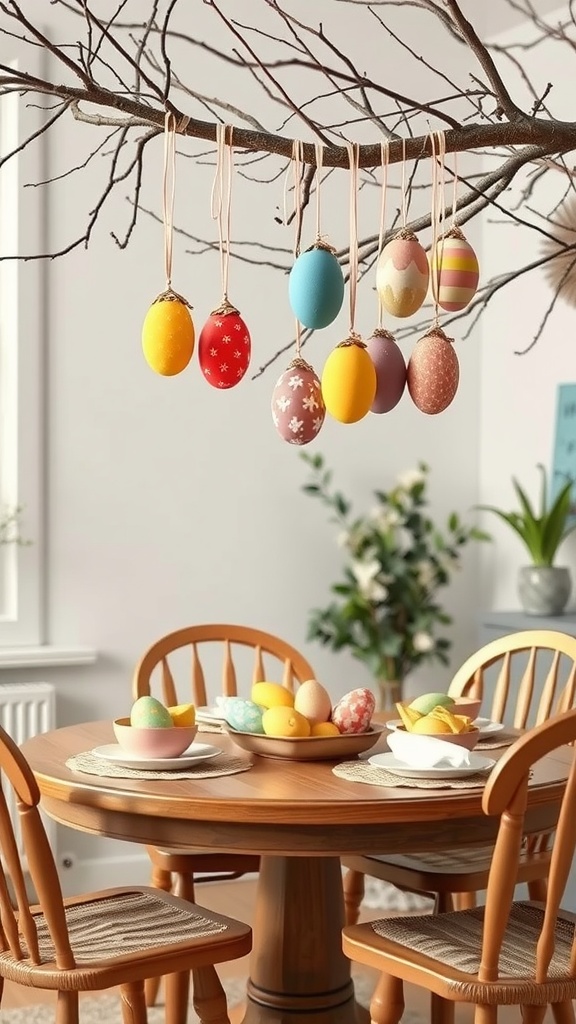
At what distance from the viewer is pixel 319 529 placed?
4328 mm

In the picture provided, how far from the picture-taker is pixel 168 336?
1967mm

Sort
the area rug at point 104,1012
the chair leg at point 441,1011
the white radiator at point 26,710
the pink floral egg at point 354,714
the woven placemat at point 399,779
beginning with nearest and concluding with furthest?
the woven placemat at point 399,779 → the pink floral egg at point 354,714 → the chair leg at point 441,1011 → the area rug at point 104,1012 → the white radiator at point 26,710

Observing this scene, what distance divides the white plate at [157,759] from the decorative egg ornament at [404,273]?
33.2 inches

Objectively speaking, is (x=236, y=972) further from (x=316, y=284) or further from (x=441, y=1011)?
(x=316, y=284)

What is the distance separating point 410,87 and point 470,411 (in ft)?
3.68

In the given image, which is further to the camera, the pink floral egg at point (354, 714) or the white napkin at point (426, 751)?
the pink floral egg at point (354, 714)

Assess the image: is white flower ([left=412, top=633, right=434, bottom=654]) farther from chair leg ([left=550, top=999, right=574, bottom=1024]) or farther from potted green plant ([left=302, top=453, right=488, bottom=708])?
chair leg ([left=550, top=999, right=574, bottom=1024])

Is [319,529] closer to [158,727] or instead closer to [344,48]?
[344,48]

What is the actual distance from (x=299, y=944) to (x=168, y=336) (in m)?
1.26

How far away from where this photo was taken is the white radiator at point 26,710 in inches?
147

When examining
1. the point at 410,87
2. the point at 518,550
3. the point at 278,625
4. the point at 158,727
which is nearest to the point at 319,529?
the point at 278,625

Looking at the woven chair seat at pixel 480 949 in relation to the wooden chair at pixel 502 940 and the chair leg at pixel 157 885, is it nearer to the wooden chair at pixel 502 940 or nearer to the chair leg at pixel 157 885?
the wooden chair at pixel 502 940

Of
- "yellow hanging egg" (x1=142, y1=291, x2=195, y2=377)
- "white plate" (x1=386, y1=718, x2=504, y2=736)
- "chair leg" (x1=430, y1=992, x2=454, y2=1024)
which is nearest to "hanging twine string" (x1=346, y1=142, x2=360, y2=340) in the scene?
"yellow hanging egg" (x1=142, y1=291, x2=195, y2=377)

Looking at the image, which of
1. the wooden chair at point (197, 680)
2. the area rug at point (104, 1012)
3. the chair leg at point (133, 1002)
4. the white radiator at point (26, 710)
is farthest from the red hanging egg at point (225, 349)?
the white radiator at point (26, 710)
